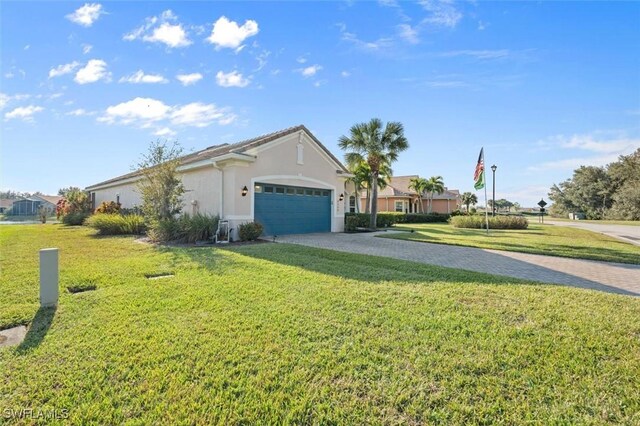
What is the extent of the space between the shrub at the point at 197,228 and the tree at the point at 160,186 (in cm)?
152

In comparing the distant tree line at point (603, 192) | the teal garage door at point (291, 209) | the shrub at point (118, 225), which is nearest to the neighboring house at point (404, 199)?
the teal garage door at point (291, 209)

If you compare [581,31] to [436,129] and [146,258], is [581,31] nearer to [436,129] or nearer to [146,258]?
[436,129]

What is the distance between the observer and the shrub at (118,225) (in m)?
14.9

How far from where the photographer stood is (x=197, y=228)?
1216 cm

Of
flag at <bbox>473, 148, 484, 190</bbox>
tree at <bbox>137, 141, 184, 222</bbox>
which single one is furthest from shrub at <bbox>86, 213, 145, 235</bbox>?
flag at <bbox>473, 148, 484, 190</bbox>

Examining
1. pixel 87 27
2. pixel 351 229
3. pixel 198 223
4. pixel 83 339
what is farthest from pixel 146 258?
pixel 351 229

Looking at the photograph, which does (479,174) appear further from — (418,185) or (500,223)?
(418,185)

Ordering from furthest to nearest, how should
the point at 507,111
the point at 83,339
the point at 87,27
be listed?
the point at 507,111 → the point at 87,27 → the point at 83,339

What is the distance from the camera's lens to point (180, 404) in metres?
2.45

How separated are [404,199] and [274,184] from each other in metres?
29.6

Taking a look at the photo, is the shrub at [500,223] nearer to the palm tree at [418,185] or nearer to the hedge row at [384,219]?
the hedge row at [384,219]

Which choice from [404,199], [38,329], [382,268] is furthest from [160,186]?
[404,199]

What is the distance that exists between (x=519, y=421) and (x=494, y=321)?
198 centimetres

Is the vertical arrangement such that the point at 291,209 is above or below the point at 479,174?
below
